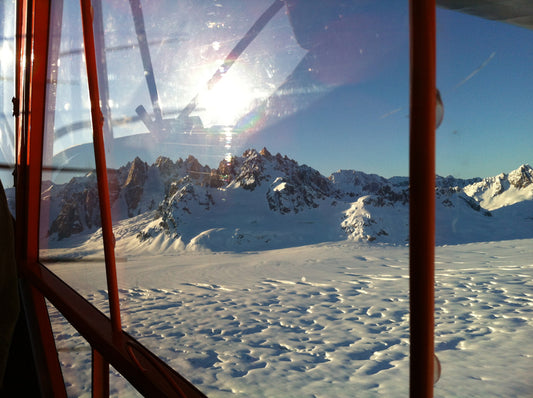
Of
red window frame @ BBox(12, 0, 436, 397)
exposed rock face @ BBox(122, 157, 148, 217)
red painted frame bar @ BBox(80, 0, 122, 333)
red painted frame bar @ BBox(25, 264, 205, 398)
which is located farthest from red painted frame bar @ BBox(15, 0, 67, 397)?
exposed rock face @ BBox(122, 157, 148, 217)

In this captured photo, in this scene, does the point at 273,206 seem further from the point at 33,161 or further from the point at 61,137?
the point at 33,161

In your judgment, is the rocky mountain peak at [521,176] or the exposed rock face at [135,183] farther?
the exposed rock face at [135,183]

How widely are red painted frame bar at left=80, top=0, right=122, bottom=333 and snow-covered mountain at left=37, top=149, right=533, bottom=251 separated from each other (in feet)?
0.16

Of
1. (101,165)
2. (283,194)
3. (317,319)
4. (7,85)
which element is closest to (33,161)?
(7,85)

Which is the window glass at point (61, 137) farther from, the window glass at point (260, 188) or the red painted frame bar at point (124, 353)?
the red painted frame bar at point (124, 353)

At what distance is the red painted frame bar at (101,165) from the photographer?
79cm

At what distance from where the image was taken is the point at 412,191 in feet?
0.78

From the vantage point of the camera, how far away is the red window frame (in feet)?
0.78

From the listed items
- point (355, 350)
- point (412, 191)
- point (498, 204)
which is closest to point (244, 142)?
point (355, 350)

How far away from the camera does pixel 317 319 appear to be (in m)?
4.02

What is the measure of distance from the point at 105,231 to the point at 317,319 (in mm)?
3669

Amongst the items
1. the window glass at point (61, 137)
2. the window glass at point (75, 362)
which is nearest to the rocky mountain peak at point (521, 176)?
the window glass at point (75, 362)

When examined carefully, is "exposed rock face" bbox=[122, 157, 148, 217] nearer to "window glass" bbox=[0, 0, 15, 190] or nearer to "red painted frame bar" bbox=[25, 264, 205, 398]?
"window glass" bbox=[0, 0, 15, 190]

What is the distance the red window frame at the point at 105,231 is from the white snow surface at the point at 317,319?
2 cm
